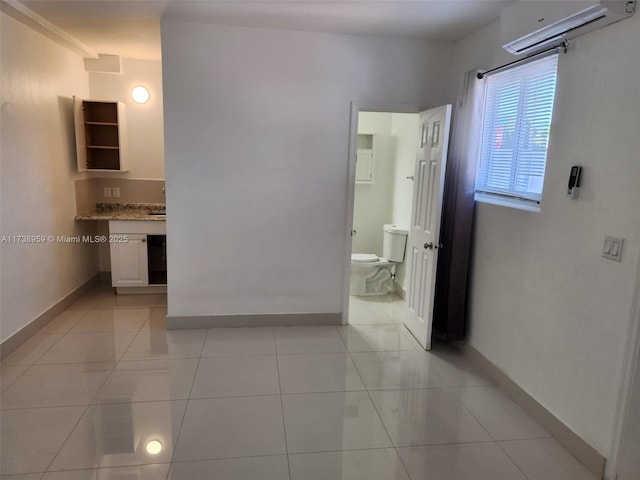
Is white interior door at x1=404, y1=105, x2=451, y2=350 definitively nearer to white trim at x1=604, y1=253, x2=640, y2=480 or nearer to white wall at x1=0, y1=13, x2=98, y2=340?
white trim at x1=604, y1=253, x2=640, y2=480

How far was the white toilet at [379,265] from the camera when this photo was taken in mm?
4816

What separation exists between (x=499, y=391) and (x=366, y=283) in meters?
2.14

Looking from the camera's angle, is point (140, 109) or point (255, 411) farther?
point (140, 109)

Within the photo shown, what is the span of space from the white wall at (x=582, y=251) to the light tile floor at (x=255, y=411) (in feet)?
1.08

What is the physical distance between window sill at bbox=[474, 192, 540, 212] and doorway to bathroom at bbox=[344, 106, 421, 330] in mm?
1320

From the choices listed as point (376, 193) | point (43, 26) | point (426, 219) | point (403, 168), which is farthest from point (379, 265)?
point (43, 26)

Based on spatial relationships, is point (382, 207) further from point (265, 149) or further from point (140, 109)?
point (140, 109)

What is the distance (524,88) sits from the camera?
2861mm

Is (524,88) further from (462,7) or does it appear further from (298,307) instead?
(298,307)

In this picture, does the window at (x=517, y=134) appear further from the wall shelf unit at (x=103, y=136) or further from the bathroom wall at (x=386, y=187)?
the wall shelf unit at (x=103, y=136)

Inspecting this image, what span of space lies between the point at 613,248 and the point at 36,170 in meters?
4.21

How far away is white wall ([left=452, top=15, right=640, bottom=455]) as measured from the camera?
204 cm

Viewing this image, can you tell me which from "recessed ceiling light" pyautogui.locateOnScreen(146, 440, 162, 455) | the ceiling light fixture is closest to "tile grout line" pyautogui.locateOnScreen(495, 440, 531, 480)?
"recessed ceiling light" pyautogui.locateOnScreen(146, 440, 162, 455)

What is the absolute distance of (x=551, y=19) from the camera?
96.1 inches
